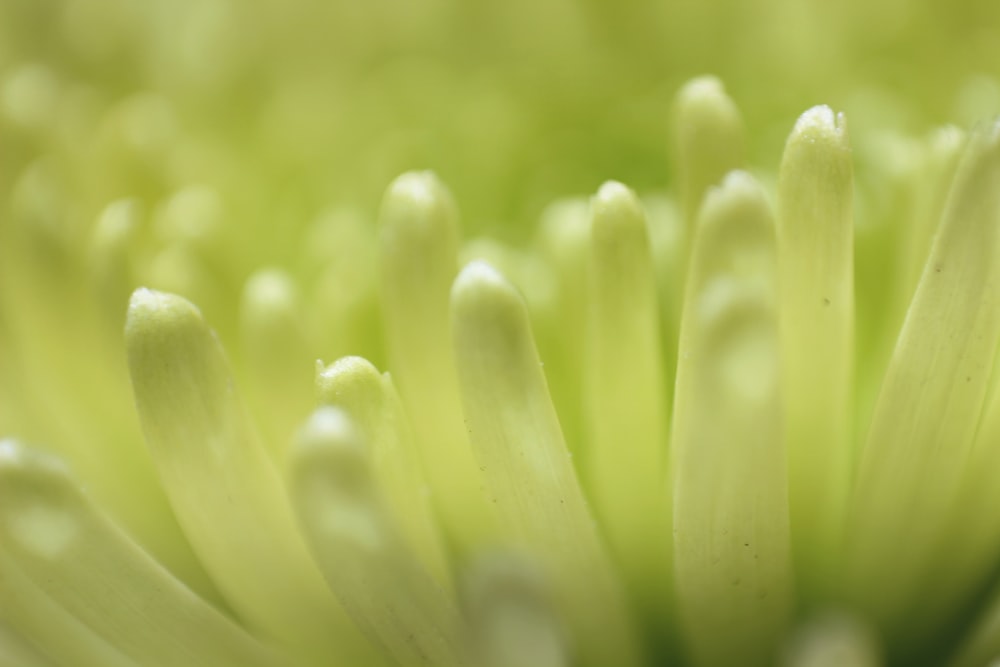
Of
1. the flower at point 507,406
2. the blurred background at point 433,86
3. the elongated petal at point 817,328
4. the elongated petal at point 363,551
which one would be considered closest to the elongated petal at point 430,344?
the flower at point 507,406

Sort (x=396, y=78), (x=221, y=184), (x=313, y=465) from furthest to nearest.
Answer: (x=396, y=78) < (x=221, y=184) < (x=313, y=465)

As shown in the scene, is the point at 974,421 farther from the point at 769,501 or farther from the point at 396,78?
the point at 396,78

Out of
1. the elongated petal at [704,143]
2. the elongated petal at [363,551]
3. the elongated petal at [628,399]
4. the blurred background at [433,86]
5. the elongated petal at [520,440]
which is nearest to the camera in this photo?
the elongated petal at [363,551]


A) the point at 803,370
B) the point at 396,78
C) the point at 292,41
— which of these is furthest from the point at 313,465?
the point at 292,41

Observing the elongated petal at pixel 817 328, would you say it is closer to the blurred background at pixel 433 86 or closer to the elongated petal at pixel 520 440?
the elongated petal at pixel 520 440

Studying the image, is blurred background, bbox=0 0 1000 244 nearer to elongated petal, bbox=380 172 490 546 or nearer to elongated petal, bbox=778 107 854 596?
elongated petal, bbox=380 172 490 546

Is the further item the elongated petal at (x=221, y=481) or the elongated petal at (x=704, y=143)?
the elongated petal at (x=704, y=143)

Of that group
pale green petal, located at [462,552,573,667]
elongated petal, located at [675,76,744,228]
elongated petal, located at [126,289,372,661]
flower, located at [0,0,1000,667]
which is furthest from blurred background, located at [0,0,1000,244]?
pale green petal, located at [462,552,573,667]
